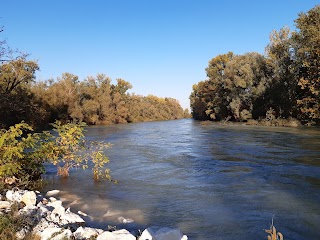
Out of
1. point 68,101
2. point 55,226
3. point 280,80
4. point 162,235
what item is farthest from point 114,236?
point 68,101

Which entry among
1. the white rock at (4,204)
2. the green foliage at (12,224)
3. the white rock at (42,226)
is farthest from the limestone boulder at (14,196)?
the white rock at (42,226)

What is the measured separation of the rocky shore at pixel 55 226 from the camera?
184 inches

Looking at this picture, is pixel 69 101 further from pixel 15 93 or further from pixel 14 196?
pixel 14 196

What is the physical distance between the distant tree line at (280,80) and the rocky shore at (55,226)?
99.4ft

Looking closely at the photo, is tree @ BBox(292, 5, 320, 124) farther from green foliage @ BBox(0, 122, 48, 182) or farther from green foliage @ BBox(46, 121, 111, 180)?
green foliage @ BBox(0, 122, 48, 182)

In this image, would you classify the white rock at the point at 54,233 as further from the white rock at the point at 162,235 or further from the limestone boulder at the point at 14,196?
the limestone boulder at the point at 14,196

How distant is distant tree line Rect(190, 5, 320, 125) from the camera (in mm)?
31281

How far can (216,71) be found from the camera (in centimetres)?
5712

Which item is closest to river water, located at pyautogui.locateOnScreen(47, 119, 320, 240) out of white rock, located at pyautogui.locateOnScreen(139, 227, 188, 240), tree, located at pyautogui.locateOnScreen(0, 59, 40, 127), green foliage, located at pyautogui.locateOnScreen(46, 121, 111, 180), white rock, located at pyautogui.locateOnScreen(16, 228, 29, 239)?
green foliage, located at pyautogui.locateOnScreen(46, 121, 111, 180)

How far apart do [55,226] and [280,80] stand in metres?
39.7

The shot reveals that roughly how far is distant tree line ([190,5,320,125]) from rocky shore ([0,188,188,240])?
30.3 m

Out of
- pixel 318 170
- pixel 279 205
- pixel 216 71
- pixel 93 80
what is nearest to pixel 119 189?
pixel 279 205

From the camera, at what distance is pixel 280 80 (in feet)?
130

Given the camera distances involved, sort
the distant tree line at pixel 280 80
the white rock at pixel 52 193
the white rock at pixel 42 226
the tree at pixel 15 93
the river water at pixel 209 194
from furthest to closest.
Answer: the distant tree line at pixel 280 80 → the tree at pixel 15 93 → the white rock at pixel 52 193 → the river water at pixel 209 194 → the white rock at pixel 42 226
